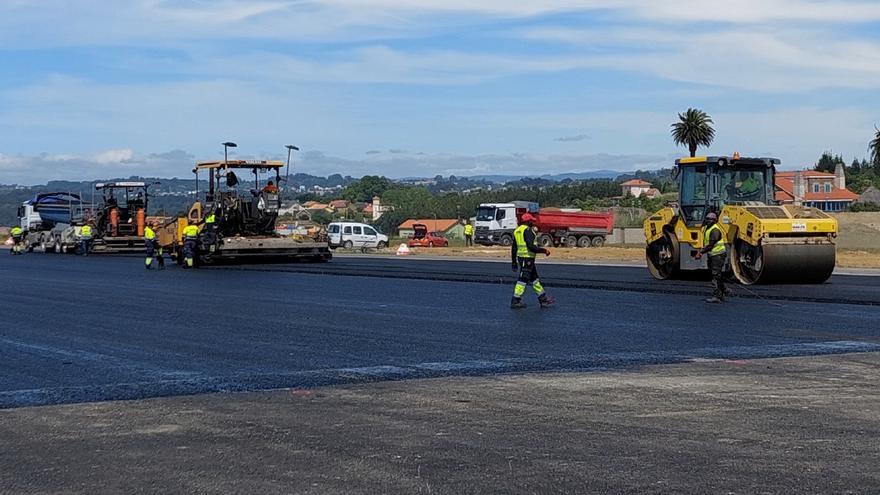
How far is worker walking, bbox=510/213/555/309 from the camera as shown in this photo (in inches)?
653

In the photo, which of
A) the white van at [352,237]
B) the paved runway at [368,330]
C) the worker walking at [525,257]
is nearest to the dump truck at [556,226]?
the white van at [352,237]

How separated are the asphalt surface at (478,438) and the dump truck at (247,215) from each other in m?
21.4

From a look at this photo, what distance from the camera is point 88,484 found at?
21.2 ft

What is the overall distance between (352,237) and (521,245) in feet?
123

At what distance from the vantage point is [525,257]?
16656mm

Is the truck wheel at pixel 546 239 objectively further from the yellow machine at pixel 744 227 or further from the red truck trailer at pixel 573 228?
the yellow machine at pixel 744 227

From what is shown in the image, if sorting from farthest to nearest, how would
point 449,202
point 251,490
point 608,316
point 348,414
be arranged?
point 449,202
point 608,316
point 348,414
point 251,490

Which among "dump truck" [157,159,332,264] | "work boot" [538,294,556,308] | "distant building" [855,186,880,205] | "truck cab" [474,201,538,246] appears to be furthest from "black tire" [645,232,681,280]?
"distant building" [855,186,880,205]

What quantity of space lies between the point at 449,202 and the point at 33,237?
7801 cm

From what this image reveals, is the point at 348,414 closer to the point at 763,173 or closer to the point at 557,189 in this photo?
the point at 763,173

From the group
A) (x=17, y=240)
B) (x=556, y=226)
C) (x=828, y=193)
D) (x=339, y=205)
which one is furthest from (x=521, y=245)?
(x=339, y=205)

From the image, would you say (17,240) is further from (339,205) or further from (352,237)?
(339,205)

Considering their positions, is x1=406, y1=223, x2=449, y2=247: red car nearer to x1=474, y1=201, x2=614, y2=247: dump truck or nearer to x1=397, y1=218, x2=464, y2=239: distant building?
x1=474, y1=201, x2=614, y2=247: dump truck

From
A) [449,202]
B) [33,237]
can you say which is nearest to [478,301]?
[33,237]
